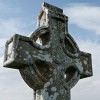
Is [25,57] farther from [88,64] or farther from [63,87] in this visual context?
[88,64]

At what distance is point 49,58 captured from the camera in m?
5.91

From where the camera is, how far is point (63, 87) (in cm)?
594

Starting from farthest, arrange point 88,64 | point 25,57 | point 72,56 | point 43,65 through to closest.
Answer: point 88,64 < point 72,56 < point 43,65 < point 25,57

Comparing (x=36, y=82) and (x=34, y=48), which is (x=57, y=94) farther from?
(x=34, y=48)

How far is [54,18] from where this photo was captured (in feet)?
21.0

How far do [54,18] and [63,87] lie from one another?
159 cm

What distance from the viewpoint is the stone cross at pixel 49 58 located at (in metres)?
5.51

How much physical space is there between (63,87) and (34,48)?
1036 millimetres

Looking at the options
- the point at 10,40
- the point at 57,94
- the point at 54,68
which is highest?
the point at 10,40

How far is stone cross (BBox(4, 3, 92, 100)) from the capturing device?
551cm

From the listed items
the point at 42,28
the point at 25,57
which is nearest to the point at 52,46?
the point at 42,28

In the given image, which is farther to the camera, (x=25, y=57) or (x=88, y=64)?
(x=88, y=64)

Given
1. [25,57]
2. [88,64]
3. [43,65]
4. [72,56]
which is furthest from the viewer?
[88,64]

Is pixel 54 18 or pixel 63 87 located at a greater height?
pixel 54 18
